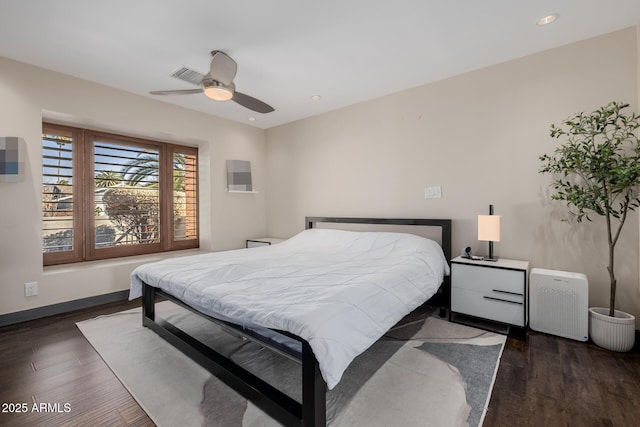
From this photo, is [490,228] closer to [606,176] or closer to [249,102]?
[606,176]

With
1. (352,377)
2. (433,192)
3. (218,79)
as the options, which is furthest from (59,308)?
(433,192)

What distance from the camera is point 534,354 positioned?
2.22m

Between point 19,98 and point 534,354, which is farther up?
point 19,98

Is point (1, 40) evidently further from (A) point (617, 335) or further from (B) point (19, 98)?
(A) point (617, 335)

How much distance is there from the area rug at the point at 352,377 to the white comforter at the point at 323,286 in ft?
1.31

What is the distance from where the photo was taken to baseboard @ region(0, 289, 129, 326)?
2.85 metres

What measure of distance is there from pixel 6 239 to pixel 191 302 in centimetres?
227

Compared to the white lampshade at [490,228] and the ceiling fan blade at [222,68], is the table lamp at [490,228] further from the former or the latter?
the ceiling fan blade at [222,68]

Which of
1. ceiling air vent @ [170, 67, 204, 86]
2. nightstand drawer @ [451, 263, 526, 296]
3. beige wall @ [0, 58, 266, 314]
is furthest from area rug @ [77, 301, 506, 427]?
ceiling air vent @ [170, 67, 204, 86]

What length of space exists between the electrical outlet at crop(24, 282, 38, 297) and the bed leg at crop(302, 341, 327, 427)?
10.6ft

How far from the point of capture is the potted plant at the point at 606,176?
2.21 meters

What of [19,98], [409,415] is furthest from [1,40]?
[409,415]

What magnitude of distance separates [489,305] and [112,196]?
449cm

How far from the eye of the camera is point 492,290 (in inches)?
103
